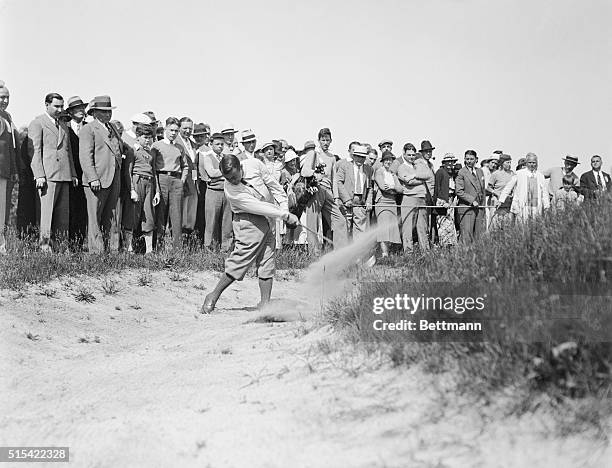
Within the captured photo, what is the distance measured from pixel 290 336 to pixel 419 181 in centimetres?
893

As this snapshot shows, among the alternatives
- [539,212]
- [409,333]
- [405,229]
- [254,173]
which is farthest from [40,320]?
[405,229]

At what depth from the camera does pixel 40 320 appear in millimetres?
9055

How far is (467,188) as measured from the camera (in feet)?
52.9

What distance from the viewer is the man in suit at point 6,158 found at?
11109 mm

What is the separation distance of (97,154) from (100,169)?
232mm

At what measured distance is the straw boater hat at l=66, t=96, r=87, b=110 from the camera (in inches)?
486

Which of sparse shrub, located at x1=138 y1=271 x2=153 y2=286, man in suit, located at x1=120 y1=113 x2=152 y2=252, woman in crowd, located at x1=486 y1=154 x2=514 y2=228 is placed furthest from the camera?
woman in crowd, located at x1=486 y1=154 x2=514 y2=228

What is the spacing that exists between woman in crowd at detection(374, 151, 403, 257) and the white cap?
4.52m

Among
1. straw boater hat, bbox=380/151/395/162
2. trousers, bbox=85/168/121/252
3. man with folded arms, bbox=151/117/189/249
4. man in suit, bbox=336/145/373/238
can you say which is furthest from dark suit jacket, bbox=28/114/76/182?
straw boater hat, bbox=380/151/395/162

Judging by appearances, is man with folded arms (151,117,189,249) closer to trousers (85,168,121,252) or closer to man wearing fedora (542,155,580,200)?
trousers (85,168,121,252)

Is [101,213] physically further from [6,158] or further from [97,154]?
[6,158]

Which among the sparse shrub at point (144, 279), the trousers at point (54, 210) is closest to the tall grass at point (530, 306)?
the sparse shrub at point (144, 279)

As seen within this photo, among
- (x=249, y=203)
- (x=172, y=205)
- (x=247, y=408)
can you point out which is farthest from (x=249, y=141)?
(x=247, y=408)

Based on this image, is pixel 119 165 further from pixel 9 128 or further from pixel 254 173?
pixel 254 173
